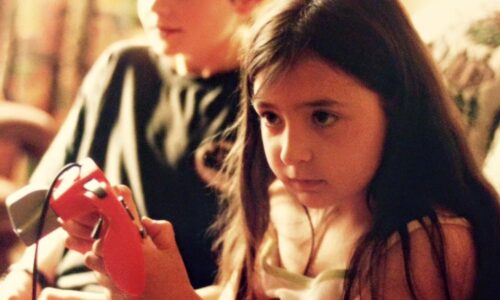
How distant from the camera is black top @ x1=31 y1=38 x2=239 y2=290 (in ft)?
3.20

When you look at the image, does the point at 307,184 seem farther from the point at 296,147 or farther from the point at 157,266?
the point at 157,266

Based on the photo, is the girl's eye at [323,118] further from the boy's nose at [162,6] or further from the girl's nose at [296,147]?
the boy's nose at [162,6]

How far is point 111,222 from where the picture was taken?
702mm

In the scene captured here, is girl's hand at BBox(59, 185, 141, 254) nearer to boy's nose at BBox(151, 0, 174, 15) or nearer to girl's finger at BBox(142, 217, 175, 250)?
girl's finger at BBox(142, 217, 175, 250)

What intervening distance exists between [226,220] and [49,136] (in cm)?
40

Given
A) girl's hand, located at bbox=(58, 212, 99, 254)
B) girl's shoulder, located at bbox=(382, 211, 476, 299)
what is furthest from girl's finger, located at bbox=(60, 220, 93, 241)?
girl's shoulder, located at bbox=(382, 211, 476, 299)

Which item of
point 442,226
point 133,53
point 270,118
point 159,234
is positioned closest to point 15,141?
point 133,53

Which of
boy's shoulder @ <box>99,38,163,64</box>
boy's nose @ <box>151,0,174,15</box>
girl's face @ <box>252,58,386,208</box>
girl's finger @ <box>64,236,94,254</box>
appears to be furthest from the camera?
boy's shoulder @ <box>99,38,163,64</box>

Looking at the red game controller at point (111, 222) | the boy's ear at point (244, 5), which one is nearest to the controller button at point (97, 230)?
the red game controller at point (111, 222)

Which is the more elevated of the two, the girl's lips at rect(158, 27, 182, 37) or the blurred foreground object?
the girl's lips at rect(158, 27, 182, 37)

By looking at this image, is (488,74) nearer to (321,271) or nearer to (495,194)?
(495,194)

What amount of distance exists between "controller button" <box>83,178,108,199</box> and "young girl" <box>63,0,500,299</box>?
2.7 inches

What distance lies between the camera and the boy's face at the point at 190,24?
3.05 feet

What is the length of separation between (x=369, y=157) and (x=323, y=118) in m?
0.07
